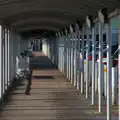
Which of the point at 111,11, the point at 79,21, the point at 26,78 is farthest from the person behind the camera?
the point at 26,78

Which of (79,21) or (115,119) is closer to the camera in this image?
(115,119)

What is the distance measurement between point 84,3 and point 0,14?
2826mm

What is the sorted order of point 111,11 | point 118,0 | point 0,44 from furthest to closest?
point 0,44 → point 111,11 → point 118,0

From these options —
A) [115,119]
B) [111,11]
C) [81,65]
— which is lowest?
[115,119]

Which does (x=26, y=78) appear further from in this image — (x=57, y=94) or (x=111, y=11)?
(x=111, y=11)

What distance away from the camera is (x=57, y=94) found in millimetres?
13625

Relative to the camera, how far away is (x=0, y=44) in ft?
39.7

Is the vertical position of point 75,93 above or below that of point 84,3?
below

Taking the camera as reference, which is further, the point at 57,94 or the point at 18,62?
the point at 18,62

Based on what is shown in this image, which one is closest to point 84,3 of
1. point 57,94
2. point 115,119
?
point 115,119

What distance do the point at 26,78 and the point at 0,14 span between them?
8.99 meters

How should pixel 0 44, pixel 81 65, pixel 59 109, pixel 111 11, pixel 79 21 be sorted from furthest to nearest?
pixel 81 65 < pixel 79 21 < pixel 0 44 < pixel 59 109 < pixel 111 11

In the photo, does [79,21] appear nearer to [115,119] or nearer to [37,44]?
[115,119]

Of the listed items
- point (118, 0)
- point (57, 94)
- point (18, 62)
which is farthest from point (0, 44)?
point (18, 62)
